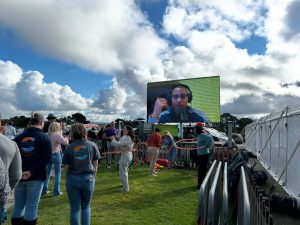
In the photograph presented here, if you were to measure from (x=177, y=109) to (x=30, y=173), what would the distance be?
23.8m

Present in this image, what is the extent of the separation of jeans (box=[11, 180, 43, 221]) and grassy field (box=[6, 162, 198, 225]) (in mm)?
1569

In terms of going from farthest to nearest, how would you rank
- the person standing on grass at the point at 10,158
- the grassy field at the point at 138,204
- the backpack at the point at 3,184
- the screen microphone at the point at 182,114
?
the screen microphone at the point at 182,114
the grassy field at the point at 138,204
the person standing on grass at the point at 10,158
the backpack at the point at 3,184

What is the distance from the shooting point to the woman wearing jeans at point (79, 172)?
5320mm

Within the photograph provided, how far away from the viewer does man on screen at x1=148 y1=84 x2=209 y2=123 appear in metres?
28.0

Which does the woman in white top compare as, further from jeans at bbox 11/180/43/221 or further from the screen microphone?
the screen microphone

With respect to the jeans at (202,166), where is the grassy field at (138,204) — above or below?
below

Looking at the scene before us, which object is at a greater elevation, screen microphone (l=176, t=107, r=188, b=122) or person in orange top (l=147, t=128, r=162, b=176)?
screen microphone (l=176, t=107, r=188, b=122)

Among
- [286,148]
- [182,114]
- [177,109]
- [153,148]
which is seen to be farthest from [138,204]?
[177,109]

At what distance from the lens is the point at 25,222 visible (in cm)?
523

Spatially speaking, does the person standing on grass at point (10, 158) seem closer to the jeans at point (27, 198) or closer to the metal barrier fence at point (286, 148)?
the jeans at point (27, 198)

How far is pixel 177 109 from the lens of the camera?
1127 inches

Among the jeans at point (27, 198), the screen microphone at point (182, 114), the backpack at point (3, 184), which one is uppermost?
the screen microphone at point (182, 114)

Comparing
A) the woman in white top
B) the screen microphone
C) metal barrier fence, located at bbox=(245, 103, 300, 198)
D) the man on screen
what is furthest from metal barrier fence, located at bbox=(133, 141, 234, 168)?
the man on screen

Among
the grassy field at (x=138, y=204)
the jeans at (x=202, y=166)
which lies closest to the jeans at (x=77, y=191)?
the grassy field at (x=138, y=204)
